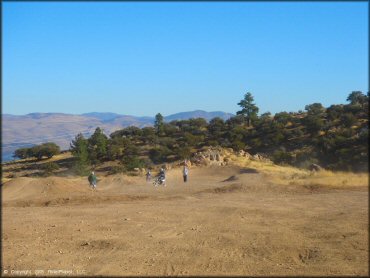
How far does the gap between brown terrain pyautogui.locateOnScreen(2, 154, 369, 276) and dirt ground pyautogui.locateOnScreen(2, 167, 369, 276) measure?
0.09ft

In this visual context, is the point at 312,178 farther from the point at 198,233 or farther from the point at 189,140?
the point at 189,140

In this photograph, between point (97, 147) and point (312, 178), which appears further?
point (97, 147)

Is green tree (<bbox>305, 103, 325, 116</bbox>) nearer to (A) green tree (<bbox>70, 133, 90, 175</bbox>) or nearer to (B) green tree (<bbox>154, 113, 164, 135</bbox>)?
(B) green tree (<bbox>154, 113, 164, 135</bbox>)

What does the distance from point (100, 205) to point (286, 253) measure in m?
11.3

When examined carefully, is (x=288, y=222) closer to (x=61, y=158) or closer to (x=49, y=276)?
(x=49, y=276)

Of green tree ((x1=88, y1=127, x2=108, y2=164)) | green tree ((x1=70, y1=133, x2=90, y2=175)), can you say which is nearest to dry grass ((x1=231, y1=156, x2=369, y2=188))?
green tree ((x1=70, y1=133, x2=90, y2=175))

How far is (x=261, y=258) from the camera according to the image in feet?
36.8

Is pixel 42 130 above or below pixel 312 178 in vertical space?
above

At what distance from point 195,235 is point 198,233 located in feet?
0.83

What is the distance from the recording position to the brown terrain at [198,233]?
35.2ft

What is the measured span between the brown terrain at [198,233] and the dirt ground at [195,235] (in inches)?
1.1

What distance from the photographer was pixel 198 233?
45.5 feet

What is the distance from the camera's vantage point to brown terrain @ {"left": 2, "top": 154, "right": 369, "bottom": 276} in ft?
35.2

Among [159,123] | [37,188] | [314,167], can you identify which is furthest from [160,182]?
[159,123]
